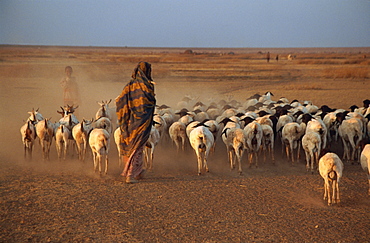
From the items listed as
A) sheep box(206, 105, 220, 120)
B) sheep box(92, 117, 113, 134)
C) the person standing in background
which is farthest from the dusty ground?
sheep box(206, 105, 220, 120)

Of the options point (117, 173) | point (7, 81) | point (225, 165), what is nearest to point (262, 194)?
point (225, 165)

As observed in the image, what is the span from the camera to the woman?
8.38 m

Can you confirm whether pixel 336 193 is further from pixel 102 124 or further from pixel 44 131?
pixel 44 131

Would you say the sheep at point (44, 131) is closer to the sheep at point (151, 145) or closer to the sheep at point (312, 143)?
the sheep at point (151, 145)

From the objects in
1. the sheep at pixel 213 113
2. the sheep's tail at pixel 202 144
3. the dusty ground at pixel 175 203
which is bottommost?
the dusty ground at pixel 175 203

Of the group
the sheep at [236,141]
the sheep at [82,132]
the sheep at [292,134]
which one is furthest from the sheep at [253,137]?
the sheep at [82,132]

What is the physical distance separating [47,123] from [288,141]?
6212 millimetres

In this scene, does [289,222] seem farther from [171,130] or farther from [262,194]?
[171,130]

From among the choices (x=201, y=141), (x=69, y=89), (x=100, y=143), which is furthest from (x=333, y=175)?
(x=69, y=89)

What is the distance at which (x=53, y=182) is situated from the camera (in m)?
8.57

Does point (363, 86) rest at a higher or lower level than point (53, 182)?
higher

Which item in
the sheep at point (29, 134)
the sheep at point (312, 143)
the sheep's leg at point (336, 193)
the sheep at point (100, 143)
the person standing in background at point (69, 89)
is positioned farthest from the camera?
the person standing in background at point (69, 89)

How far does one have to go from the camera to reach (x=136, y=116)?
841 centimetres

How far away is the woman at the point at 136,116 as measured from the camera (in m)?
8.38
